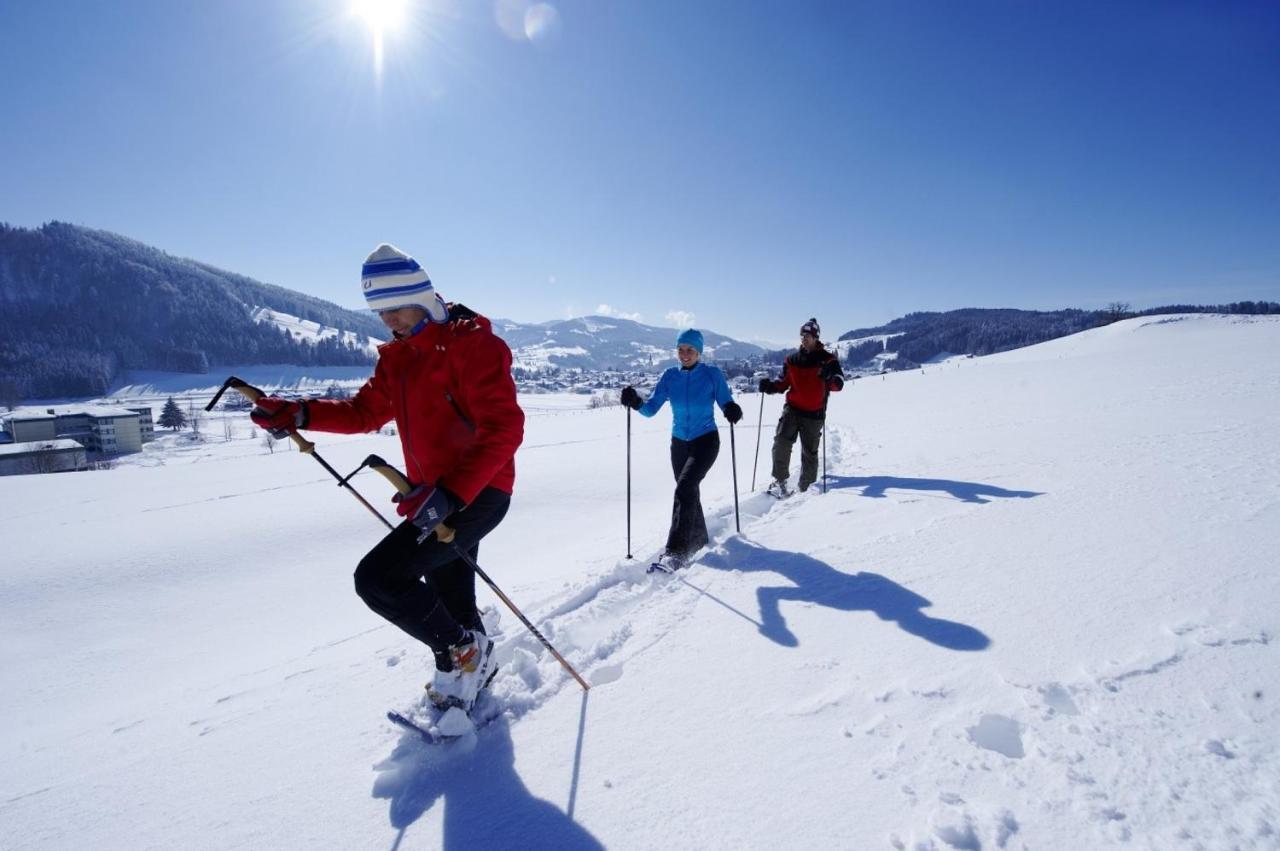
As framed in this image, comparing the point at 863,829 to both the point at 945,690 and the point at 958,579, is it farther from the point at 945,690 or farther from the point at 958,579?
the point at 958,579

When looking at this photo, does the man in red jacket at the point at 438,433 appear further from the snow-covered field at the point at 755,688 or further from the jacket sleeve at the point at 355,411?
the snow-covered field at the point at 755,688

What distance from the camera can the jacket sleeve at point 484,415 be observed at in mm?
2264

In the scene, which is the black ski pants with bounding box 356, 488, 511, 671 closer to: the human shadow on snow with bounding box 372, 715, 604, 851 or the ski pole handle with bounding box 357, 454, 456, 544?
the ski pole handle with bounding box 357, 454, 456, 544

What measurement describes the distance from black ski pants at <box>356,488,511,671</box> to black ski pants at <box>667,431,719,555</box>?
234 centimetres

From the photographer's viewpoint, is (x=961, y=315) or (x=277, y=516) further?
(x=961, y=315)

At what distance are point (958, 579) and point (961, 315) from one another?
649 ft

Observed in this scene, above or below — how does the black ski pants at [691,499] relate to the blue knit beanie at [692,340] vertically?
below

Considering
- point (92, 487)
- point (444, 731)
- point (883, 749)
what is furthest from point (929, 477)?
point (92, 487)

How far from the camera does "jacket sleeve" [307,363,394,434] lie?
2957 mm

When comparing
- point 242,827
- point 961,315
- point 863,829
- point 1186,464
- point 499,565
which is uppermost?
point 961,315

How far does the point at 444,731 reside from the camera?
2342 millimetres

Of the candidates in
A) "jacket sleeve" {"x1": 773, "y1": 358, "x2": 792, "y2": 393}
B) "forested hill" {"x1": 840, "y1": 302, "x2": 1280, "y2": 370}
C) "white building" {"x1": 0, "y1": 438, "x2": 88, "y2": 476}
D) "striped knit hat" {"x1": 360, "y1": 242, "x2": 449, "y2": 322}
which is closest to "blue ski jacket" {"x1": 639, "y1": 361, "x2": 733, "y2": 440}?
"jacket sleeve" {"x1": 773, "y1": 358, "x2": 792, "y2": 393}

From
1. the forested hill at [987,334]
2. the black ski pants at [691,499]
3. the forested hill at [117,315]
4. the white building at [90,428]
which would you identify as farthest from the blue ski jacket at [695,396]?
the forested hill at [117,315]

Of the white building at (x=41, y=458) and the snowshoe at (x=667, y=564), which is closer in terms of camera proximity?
the snowshoe at (x=667, y=564)
